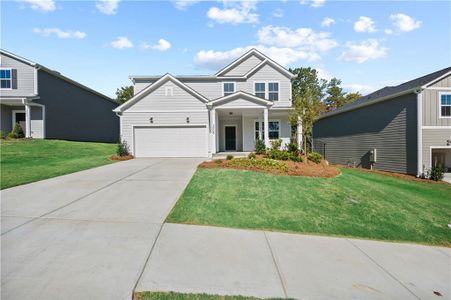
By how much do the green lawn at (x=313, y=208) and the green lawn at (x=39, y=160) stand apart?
584cm

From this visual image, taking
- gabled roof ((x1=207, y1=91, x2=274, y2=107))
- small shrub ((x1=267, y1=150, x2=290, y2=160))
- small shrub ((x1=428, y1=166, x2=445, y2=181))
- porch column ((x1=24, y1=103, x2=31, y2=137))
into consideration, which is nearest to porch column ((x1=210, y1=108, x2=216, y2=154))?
gabled roof ((x1=207, y1=91, x2=274, y2=107))

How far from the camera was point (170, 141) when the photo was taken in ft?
51.5

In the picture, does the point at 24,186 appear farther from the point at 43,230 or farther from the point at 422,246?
the point at 422,246

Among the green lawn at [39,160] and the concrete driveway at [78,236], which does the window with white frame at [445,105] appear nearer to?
the concrete driveway at [78,236]

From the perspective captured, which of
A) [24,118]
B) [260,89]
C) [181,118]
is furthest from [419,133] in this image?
[24,118]

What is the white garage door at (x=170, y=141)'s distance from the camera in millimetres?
15648

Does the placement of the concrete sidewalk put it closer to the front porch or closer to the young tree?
the front porch

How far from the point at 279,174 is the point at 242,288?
6.86 meters

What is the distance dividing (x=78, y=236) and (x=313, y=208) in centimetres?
524

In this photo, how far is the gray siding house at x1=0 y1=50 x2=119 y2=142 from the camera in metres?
17.8

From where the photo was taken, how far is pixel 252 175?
29.8 feet

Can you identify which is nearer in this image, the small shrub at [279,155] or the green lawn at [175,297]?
the green lawn at [175,297]

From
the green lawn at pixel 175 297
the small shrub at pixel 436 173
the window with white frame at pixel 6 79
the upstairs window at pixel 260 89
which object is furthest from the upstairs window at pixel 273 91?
the window with white frame at pixel 6 79

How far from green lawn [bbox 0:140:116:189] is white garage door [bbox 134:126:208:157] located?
2493 millimetres
